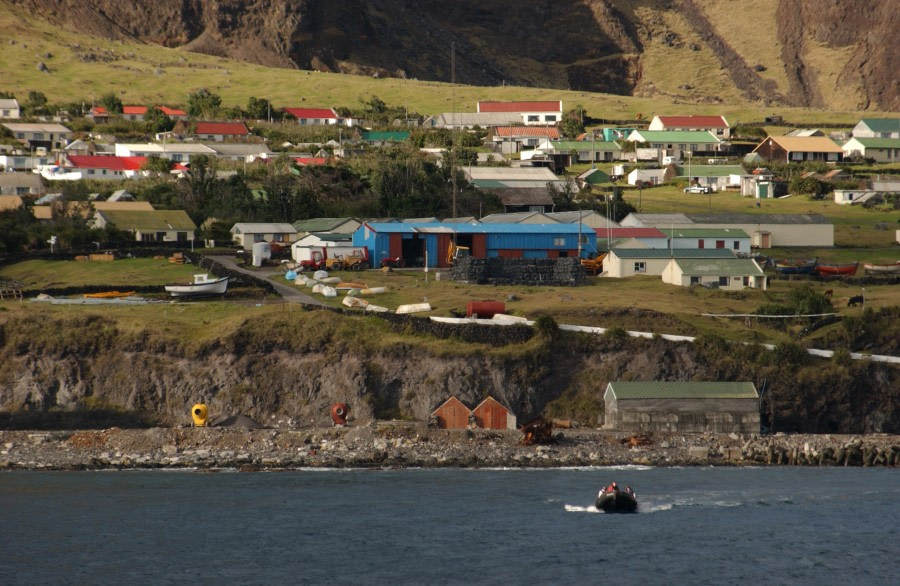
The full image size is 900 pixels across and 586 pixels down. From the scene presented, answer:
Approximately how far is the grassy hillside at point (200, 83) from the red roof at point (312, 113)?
6.51 meters

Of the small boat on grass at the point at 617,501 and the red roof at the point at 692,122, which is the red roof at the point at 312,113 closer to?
the red roof at the point at 692,122

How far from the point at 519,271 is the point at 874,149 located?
65.5 metres

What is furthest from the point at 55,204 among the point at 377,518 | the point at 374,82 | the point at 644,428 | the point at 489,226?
the point at 374,82

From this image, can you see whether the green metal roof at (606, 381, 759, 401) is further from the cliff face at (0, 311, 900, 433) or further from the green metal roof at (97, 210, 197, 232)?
the green metal roof at (97, 210, 197, 232)

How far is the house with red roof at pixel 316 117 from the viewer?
5600 inches

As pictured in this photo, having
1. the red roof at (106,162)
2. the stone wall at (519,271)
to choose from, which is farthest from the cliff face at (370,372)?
the red roof at (106,162)

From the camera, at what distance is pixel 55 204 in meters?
94.1

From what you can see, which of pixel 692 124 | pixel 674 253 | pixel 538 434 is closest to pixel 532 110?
pixel 692 124

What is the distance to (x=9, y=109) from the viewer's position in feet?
446

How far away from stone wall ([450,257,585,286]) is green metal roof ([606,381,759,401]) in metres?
15.7

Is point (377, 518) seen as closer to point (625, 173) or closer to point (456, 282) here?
point (456, 282)

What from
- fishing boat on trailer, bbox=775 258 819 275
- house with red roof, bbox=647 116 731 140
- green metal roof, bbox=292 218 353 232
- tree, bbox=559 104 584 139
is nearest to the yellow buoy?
green metal roof, bbox=292 218 353 232

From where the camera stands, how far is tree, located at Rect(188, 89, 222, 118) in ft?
466

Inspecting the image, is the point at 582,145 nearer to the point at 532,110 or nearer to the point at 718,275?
the point at 532,110
